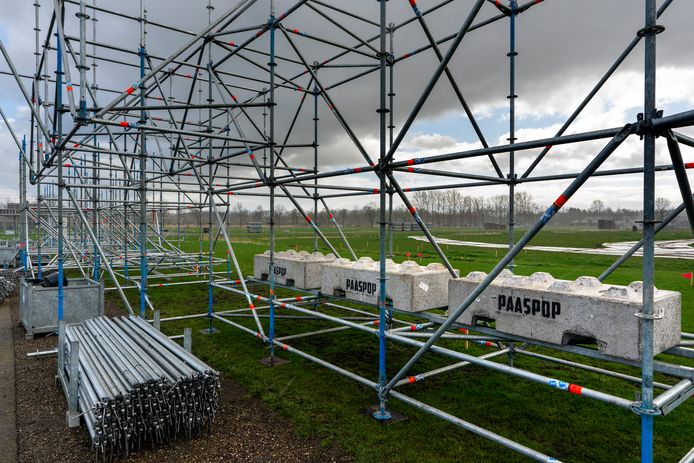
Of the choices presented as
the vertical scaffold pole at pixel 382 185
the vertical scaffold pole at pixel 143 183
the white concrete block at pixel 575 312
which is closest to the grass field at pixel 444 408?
the vertical scaffold pole at pixel 382 185

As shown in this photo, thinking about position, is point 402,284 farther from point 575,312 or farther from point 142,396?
point 142,396

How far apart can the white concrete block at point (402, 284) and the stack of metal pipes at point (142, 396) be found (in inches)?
87.1

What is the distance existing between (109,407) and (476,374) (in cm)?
506

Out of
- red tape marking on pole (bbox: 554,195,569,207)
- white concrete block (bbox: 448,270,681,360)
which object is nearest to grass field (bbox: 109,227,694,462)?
white concrete block (bbox: 448,270,681,360)

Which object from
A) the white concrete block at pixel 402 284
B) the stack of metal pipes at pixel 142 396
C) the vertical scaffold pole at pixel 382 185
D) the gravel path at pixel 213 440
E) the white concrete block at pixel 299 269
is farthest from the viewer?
the white concrete block at pixel 299 269

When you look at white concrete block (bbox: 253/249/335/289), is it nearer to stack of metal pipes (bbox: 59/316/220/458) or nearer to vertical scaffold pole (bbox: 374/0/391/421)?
vertical scaffold pole (bbox: 374/0/391/421)

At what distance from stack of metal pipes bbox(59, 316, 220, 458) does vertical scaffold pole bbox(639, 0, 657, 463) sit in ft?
13.3

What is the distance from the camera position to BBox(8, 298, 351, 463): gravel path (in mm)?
4289

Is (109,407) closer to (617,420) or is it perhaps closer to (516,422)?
(516,422)

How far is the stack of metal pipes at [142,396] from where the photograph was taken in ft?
13.7

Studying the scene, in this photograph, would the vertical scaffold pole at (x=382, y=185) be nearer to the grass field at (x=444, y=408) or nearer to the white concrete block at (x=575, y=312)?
the grass field at (x=444, y=408)

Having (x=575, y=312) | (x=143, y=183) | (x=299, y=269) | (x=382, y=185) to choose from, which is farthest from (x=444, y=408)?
(x=143, y=183)

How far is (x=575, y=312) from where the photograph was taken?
355 cm

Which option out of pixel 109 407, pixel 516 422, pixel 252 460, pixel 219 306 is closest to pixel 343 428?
pixel 252 460
